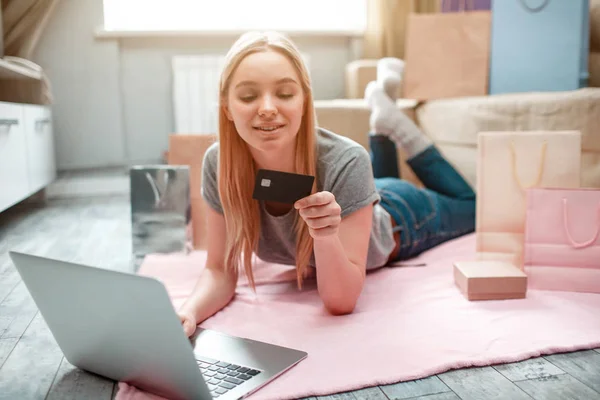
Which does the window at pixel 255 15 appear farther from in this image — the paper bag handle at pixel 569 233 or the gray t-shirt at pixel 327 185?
the paper bag handle at pixel 569 233

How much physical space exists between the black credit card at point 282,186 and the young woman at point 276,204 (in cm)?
3

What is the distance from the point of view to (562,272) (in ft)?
3.61

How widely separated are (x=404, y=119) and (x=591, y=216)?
2.10 feet

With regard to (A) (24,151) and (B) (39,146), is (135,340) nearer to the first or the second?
(A) (24,151)

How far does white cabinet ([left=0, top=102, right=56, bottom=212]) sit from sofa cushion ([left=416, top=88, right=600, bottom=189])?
139cm

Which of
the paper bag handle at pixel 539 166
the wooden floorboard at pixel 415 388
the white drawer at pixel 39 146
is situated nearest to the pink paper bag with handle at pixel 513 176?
the paper bag handle at pixel 539 166

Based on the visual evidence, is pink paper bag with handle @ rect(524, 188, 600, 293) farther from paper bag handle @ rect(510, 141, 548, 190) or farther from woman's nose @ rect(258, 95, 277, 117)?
woman's nose @ rect(258, 95, 277, 117)

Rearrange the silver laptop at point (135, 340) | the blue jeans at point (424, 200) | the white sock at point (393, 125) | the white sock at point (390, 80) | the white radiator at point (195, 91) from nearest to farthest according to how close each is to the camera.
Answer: the silver laptop at point (135, 340)
the blue jeans at point (424, 200)
the white sock at point (393, 125)
the white sock at point (390, 80)
the white radiator at point (195, 91)

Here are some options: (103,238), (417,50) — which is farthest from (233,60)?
(417,50)

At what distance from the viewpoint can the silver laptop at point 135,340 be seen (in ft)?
1.91

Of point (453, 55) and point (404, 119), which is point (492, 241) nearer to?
point (404, 119)

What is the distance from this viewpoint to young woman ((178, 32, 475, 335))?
88 centimetres

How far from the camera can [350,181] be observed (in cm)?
98

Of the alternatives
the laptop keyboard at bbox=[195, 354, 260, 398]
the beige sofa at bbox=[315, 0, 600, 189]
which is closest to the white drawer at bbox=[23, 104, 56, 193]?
the beige sofa at bbox=[315, 0, 600, 189]
